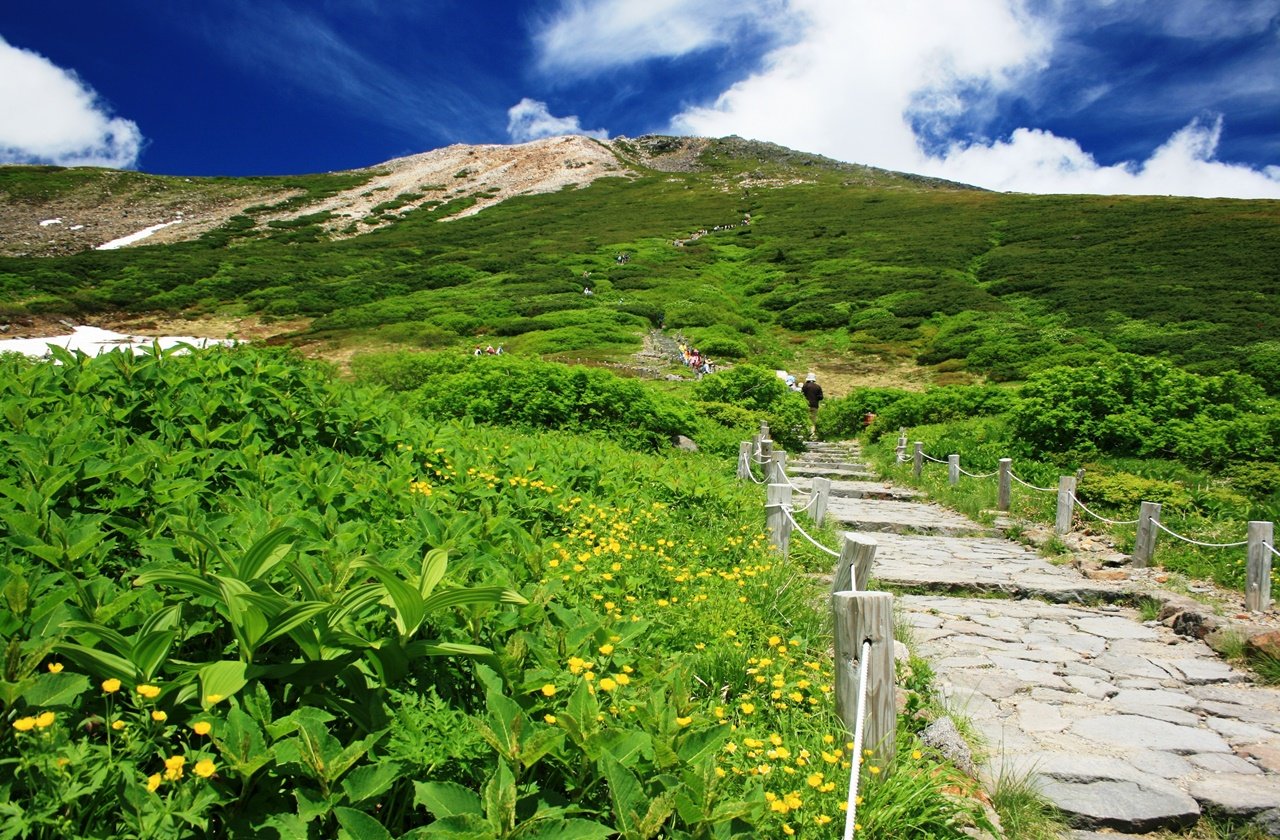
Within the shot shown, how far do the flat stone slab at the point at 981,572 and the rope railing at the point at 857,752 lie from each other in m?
3.12

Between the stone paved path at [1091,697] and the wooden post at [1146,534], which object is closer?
the stone paved path at [1091,697]

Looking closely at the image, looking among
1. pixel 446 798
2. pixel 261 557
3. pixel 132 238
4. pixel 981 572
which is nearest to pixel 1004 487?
pixel 981 572

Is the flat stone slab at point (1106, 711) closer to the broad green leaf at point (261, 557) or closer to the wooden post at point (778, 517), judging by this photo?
the wooden post at point (778, 517)

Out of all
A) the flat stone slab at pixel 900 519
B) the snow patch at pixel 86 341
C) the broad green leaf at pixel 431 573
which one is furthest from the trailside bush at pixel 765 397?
the broad green leaf at pixel 431 573

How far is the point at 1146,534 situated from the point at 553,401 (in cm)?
748

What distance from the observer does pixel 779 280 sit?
41594mm

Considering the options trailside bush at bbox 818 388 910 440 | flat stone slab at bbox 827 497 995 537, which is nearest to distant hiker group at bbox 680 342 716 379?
trailside bush at bbox 818 388 910 440

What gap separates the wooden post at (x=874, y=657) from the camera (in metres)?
2.86

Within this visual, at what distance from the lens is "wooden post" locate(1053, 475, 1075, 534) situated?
27.9 ft

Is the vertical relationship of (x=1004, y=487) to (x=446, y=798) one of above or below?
below

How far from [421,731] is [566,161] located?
294 feet

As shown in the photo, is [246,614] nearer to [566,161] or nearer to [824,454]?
[824,454]

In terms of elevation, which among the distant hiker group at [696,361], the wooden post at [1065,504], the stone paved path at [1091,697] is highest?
the distant hiker group at [696,361]

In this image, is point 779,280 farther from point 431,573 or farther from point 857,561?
point 431,573
